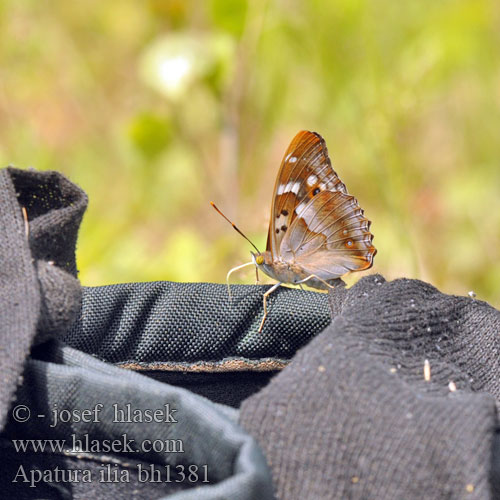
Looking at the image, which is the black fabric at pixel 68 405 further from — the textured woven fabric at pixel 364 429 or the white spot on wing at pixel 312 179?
the white spot on wing at pixel 312 179

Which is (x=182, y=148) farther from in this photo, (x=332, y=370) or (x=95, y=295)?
(x=332, y=370)

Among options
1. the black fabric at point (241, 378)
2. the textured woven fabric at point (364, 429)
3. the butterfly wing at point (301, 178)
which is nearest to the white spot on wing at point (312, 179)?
the butterfly wing at point (301, 178)

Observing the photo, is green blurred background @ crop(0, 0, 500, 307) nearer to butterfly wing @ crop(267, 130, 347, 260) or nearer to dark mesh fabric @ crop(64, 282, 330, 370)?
butterfly wing @ crop(267, 130, 347, 260)

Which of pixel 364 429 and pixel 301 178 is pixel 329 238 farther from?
pixel 364 429

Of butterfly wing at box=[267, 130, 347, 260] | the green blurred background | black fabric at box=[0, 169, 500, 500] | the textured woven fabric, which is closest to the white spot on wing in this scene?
butterfly wing at box=[267, 130, 347, 260]

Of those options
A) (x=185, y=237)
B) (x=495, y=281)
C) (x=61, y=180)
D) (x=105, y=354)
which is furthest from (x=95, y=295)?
(x=495, y=281)

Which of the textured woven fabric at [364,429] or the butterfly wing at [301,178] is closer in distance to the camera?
the textured woven fabric at [364,429]
